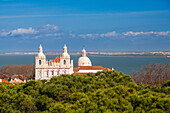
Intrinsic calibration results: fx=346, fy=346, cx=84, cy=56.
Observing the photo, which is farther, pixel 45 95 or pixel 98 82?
pixel 98 82

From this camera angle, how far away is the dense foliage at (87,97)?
15.4m

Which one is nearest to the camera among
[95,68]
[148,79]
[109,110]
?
[109,110]

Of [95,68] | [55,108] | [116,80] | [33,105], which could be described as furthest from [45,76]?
[55,108]

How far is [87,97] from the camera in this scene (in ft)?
54.6

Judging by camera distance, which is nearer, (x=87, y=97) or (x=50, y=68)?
(x=87, y=97)

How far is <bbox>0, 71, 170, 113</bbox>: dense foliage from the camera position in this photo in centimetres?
1541

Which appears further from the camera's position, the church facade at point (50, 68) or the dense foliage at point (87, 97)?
the church facade at point (50, 68)

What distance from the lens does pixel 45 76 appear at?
50.9 m

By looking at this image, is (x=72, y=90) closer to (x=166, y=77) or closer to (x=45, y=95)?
(x=45, y=95)

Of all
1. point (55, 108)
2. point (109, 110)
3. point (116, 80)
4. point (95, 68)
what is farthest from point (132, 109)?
point (95, 68)

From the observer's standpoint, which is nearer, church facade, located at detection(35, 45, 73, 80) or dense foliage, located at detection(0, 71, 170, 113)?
dense foliage, located at detection(0, 71, 170, 113)

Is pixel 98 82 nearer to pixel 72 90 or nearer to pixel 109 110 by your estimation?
pixel 72 90

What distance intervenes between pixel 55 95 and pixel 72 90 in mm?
1076

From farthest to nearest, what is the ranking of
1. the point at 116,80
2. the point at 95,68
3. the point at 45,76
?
1. the point at 95,68
2. the point at 45,76
3. the point at 116,80
